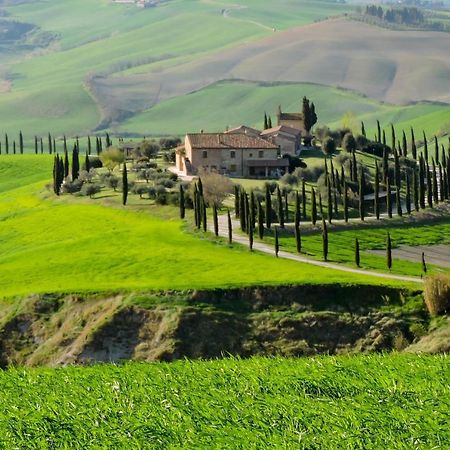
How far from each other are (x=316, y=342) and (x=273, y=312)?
4624 millimetres

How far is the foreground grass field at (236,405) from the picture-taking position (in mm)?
30281

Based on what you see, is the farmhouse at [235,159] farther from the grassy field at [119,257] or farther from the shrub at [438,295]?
the shrub at [438,295]

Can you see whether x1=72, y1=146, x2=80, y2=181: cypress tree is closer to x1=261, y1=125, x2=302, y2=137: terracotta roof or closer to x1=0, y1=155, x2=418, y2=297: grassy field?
→ x1=0, y1=155, x2=418, y2=297: grassy field

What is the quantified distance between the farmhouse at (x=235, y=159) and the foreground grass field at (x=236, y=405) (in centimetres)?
11481

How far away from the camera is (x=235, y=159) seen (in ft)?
516

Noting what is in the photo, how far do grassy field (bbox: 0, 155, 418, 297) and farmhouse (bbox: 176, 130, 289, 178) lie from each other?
21508mm

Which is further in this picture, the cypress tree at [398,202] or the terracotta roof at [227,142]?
the terracotta roof at [227,142]

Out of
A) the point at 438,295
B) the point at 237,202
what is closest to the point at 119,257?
the point at 237,202

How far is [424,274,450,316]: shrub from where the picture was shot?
269 ft

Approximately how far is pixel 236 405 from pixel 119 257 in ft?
231

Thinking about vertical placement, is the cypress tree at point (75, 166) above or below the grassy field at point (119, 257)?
above

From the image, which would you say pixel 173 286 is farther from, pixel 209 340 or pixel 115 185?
pixel 115 185

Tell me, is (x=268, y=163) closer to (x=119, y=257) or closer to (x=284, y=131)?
(x=284, y=131)

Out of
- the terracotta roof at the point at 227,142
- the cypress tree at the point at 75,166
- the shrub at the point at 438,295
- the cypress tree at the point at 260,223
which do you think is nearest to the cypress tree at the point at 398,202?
the cypress tree at the point at 260,223
